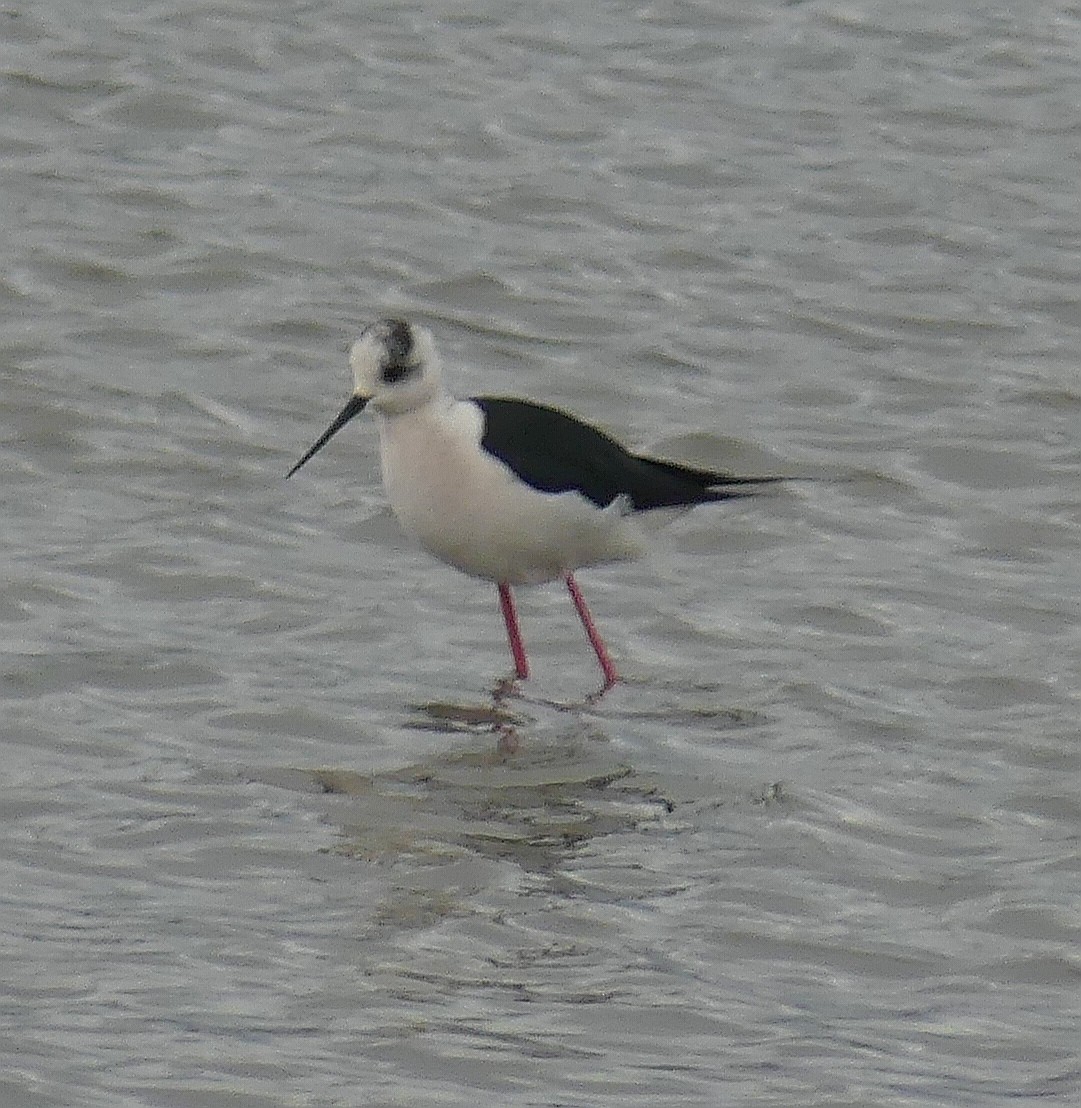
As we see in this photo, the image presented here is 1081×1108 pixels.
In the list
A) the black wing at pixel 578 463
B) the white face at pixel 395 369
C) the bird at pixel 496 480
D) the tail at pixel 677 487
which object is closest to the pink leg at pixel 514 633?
the bird at pixel 496 480

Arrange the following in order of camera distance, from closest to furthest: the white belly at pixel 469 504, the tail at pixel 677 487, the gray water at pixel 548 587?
the gray water at pixel 548 587
the white belly at pixel 469 504
the tail at pixel 677 487

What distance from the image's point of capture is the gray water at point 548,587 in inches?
218

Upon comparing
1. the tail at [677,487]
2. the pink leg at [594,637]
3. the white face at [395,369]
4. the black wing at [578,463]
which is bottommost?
the pink leg at [594,637]

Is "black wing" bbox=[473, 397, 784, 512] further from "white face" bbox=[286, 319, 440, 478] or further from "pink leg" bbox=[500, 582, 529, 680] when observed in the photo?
"pink leg" bbox=[500, 582, 529, 680]

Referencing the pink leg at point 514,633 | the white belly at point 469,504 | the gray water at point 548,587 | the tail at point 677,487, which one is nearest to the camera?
the gray water at point 548,587

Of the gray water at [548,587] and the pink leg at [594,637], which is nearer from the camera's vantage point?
the gray water at [548,587]

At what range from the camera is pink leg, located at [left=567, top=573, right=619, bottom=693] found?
798 centimetres

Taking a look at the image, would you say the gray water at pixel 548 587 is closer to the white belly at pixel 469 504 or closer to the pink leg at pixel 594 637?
the pink leg at pixel 594 637

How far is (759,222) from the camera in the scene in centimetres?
1219

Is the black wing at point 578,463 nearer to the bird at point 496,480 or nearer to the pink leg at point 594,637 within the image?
the bird at point 496,480

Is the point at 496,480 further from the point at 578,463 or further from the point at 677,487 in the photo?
the point at 677,487

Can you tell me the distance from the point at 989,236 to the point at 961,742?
16.6 ft

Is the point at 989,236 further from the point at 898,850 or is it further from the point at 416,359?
the point at 898,850

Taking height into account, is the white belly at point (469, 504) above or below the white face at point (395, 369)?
below
